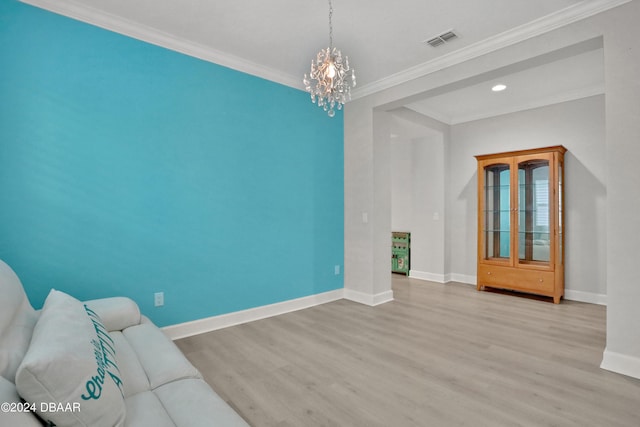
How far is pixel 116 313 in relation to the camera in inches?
82.4

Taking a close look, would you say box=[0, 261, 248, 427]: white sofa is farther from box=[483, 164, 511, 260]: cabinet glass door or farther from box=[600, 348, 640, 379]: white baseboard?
box=[483, 164, 511, 260]: cabinet glass door

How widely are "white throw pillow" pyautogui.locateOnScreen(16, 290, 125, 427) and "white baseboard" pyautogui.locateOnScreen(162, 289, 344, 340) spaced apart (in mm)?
1884

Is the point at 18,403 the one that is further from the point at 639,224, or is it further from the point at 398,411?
the point at 639,224

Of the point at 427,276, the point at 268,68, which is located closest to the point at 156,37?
the point at 268,68

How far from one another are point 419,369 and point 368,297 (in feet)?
5.66

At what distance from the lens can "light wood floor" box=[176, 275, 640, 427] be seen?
1919 mm

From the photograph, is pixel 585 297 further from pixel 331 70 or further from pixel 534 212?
pixel 331 70

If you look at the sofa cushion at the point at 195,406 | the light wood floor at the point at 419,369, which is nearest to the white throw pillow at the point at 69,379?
the sofa cushion at the point at 195,406

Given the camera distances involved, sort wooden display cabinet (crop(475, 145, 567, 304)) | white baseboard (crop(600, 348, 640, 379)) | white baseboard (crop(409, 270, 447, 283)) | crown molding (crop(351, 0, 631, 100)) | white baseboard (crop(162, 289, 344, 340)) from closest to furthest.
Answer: white baseboard (crop(600, 348, 640, 379)), crown molding (crop(351, 0, 631, 100)), white baseboard (crop(162, 289, 344, 340)), wooden display cabinet (crop(475, 145, 567, 304)), white baseboard (crop(409, 270, 447, 283))

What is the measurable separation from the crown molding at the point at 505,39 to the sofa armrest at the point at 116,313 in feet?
11.4

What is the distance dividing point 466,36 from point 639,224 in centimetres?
204

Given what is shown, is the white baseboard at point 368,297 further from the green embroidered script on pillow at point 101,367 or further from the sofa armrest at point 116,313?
the green embroidered script on pillow at point 101,367

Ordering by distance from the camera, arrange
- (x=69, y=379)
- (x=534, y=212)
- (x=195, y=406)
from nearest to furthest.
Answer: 1. (x=69, y=379)
2. (x=195, y=406)
3. (x=534, y=212)

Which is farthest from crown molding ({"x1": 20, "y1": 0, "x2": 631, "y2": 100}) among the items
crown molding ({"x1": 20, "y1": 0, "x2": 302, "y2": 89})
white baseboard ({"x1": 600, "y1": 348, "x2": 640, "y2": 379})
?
white baseboard ({"x1": 600, "y1": 348, "x2": 640, "y2": 379})
